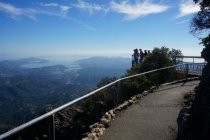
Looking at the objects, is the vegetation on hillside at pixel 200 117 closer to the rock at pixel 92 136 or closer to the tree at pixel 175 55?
the rock at pixel 92 136

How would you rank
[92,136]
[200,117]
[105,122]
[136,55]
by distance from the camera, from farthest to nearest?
[136,55] → [105,122] → [92,136] → [200,117]

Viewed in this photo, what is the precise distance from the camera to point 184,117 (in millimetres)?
8102

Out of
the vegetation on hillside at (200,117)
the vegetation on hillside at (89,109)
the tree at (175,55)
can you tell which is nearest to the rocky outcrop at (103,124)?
the vegetation on hillside at (89,109)

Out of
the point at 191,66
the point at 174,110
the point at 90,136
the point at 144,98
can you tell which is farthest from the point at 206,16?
the point at 90,136

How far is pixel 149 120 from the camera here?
37.7 feet

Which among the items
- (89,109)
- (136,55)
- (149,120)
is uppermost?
(136,55)

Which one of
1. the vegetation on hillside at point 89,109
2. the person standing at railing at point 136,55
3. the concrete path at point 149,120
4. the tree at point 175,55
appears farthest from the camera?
the person standing at railing at point 136,55

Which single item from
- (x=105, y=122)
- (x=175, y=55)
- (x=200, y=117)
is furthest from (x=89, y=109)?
(x=175, y=55)

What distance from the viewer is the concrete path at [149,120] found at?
9695 millimetres

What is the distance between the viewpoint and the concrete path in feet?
31.8

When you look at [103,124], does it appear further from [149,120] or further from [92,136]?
[149,120]

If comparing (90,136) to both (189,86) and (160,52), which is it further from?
(160,52)

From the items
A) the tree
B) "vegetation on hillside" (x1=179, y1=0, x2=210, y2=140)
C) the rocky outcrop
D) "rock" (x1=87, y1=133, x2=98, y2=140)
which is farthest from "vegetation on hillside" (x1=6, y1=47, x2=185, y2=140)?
the tree

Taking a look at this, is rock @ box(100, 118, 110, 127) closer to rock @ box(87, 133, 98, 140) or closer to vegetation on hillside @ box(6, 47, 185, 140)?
vegetation on hillside @ box(6, 47, 185, 140)
